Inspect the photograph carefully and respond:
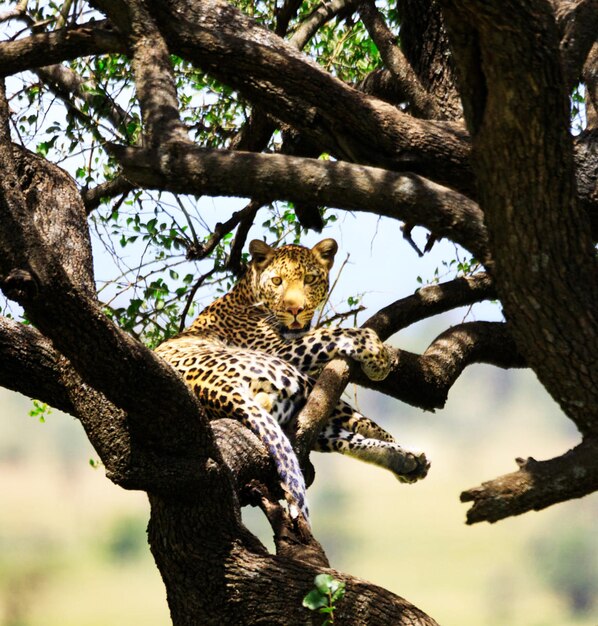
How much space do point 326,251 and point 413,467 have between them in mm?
1694

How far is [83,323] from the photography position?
3408mm

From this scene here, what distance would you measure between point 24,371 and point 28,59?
6.61 feet

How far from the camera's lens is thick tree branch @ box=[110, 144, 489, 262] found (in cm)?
415

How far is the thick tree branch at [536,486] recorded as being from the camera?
3578 mm

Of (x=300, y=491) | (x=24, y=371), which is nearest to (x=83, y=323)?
(x=24, y=371)

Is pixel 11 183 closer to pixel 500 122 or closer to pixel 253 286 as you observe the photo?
pixel 500 122

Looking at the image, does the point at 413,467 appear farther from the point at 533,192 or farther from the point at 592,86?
the point at 533,192

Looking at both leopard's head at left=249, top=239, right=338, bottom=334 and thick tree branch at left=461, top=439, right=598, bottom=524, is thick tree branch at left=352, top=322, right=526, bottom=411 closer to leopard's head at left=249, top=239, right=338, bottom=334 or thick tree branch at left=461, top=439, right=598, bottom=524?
leopard's head at left=249, top=239, right=338, bottom=334

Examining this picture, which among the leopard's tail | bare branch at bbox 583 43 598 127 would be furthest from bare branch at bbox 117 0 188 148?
bare branch at bbox 583 43 598 127

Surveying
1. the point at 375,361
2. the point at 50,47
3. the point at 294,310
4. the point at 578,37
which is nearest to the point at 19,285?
the point at 50,47

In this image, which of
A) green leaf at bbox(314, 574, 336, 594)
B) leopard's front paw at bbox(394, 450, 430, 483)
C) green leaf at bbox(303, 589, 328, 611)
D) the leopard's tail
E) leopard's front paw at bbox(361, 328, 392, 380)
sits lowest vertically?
green leaf at bbox(303, 589, 328, 611)

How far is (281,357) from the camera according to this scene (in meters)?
6.20

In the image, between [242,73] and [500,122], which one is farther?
[242,73]

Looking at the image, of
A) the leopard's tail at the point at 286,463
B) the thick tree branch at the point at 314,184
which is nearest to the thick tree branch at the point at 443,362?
the leopard's tail at the point at 286,463
